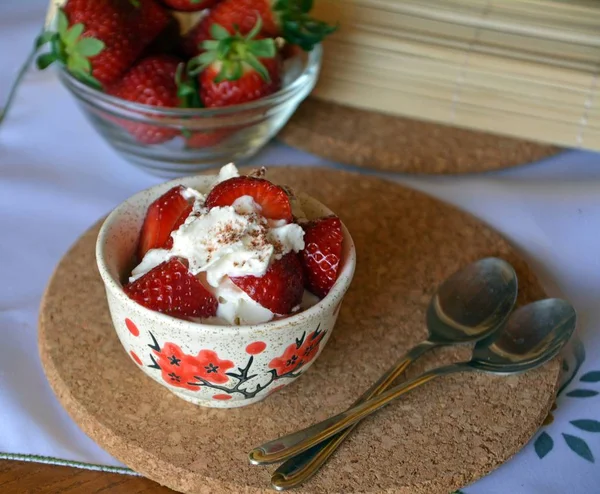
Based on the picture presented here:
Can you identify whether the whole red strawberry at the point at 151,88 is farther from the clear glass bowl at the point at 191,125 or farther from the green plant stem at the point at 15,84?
the green plant stem at the point at 15,84

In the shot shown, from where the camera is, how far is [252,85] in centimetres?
87

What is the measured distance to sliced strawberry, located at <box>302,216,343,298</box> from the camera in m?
0.64

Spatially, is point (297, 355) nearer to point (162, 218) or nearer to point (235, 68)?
point (162, 218)

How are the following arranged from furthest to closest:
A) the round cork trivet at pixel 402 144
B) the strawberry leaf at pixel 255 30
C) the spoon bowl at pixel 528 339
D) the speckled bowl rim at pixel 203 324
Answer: the round cork trivet at pixel 402 144, the strawberry leaf at pixel 255 30, the spoon bowl at pixel 528 339, the speckled bowl rim at pixel 203 324

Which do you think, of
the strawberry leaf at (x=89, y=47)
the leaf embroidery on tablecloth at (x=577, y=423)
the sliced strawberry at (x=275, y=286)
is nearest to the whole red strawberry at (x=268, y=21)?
the strawberry leaf at (x=89, y=47)

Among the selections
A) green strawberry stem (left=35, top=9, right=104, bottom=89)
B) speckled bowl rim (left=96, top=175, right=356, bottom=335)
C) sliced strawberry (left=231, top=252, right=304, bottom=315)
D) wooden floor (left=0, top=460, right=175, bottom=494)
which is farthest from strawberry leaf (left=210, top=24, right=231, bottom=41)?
wooden floor (left=0, top=460, right=175, bottom=494)

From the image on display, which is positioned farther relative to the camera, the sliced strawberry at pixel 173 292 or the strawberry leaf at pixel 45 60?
the strawberry leaf at pixel 45 60

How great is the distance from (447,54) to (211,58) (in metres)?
0.34

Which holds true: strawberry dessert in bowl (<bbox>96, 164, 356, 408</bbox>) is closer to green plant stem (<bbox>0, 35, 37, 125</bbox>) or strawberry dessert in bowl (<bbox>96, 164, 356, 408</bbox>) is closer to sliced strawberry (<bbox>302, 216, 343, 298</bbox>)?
sliced strawberry (<bbox>302, 216, 343, 298</bbox>)

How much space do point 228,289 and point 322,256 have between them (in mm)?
89

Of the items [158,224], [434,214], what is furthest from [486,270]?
[158,224]

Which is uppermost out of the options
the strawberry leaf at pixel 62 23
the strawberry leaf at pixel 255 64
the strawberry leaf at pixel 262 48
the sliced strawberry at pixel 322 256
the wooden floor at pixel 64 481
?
the strawberry leaf at pixel 62 23

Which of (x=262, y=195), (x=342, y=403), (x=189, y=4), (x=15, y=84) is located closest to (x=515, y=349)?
(x=342, y=403)

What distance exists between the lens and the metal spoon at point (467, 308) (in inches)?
28.5
